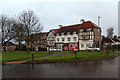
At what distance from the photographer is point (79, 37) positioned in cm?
3862

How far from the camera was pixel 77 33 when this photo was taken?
39.0 meters

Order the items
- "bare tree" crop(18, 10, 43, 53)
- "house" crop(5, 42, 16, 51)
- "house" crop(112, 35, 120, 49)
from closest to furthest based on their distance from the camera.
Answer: "bare tree" crop(18, 10, 43, 53), "house" crop(112, 35, 120, 49), "house" crop(5, 42, 16, 51)

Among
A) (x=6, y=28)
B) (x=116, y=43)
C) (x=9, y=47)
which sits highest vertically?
(x=6, y=28)

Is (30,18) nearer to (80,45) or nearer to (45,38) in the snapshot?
(80,45)

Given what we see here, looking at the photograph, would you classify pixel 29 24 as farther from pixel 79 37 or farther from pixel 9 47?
pixel 9 47

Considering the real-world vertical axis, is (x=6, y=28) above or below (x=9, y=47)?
above

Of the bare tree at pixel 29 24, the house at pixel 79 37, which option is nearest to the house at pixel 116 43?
the house at pixel 79 37

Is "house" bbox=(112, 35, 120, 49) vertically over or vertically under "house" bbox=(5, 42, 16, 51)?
over

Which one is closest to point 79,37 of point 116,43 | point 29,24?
point 29,24

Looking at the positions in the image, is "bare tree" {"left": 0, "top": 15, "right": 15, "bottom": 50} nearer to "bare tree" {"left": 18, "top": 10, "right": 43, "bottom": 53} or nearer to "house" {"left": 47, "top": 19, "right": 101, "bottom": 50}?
"bare tree" {"left": 18, "top": 10, "right": 43, "bottom": 53}

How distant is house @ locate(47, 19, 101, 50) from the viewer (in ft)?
121

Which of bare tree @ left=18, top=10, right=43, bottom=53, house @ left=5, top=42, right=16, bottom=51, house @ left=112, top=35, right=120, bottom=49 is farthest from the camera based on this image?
house @ left=5, top=42, right=16, bottom=51

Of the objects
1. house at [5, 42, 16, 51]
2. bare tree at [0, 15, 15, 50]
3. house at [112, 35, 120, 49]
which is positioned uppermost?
bare tree at [0, 15, 15, 50]

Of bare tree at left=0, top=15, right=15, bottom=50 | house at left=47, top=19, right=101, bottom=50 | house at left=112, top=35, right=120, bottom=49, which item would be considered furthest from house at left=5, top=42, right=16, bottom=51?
house at left=112, top=35, right=120, bottom=49
